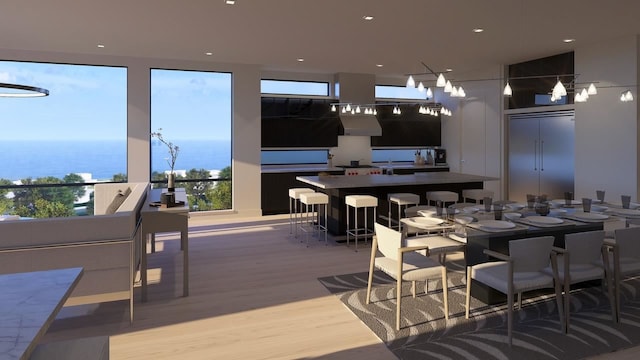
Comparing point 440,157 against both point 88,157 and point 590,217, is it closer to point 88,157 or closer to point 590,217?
point 590,217

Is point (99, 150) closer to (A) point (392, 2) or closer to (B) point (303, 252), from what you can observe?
(B) point (303, 252)

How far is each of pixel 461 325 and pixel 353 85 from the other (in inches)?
258

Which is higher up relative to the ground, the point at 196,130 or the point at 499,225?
the point at 196,130

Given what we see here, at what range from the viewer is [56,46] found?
6.90m

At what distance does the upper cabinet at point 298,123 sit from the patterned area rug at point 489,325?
5.02m

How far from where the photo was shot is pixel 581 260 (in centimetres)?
343

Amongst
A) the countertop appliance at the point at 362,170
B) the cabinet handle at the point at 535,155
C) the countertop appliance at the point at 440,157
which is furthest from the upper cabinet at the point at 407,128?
the cabinet handle at the point at 535,155

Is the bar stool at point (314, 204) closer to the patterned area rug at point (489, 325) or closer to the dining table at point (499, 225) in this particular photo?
the patterned area rug at point (489, 325)

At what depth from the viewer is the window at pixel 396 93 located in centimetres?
1017

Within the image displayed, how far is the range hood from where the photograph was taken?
9.21 metres

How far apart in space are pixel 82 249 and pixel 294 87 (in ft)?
21.6

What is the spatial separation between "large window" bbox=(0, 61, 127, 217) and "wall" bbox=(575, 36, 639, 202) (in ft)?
24.8

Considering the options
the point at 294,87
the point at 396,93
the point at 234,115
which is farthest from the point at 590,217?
the point at 396,93

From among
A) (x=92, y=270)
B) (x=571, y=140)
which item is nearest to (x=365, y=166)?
(x=571, y=140)
